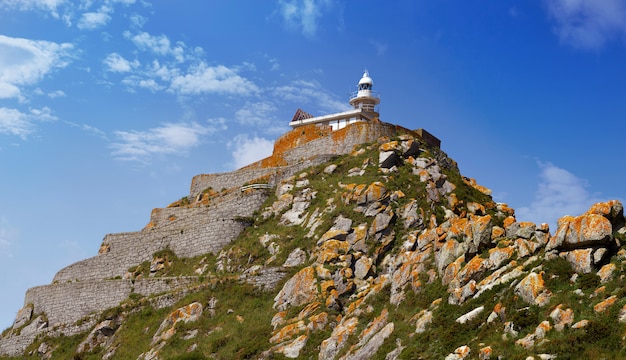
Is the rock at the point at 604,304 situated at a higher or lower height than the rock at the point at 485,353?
higher

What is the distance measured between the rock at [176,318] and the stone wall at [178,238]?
897cm

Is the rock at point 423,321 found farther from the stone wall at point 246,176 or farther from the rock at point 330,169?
the stone wall at point 246,176

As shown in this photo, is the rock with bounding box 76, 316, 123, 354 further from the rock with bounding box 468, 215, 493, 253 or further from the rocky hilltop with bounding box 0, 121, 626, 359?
the rock with bounding box 468, 215, 493, 253

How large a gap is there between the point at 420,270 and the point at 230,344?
12.1 meters

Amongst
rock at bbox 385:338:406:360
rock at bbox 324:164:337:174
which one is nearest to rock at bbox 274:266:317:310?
rock at bbox 385:338:406:360

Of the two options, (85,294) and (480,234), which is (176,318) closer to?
(85,294)

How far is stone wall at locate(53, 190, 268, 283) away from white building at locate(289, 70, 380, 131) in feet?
49.2

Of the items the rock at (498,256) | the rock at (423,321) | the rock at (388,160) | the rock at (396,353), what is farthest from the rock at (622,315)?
the rock at (388,160)

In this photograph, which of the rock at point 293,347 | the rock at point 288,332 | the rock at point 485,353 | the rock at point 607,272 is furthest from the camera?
the rock at point 288,332

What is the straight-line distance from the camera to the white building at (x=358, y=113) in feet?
238

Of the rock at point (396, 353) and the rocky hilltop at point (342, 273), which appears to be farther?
the rock at point (396, 353)

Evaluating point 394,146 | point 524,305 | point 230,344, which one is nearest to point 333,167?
point 394,146

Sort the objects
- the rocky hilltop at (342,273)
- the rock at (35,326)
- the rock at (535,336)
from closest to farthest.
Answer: the rock at (535,336) → the rocky hilltop at (342,273) → the rock at (35,326)

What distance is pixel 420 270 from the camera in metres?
40.2
